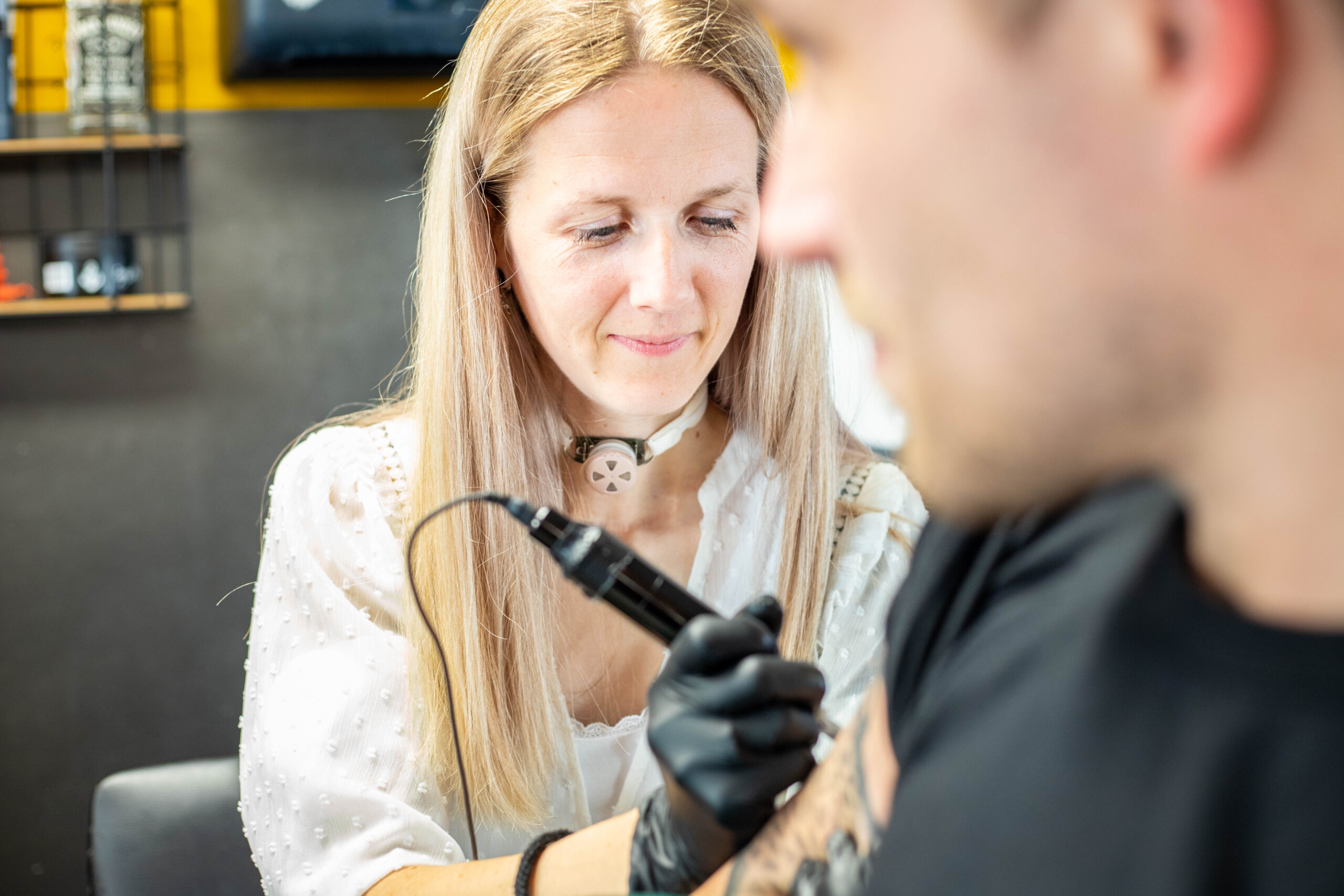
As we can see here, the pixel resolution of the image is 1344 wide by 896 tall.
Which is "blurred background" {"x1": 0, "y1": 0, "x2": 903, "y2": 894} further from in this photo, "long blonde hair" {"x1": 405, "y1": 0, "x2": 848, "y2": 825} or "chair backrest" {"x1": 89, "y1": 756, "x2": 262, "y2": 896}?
"long blonde hair" {"x1": 405, "y1": 0, "x2": 848, "y2": 825}

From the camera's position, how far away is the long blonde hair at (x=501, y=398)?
1.19 metres

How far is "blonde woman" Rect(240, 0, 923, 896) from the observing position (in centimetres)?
A: 115

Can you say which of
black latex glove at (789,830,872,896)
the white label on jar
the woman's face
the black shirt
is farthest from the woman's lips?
the white label on jar

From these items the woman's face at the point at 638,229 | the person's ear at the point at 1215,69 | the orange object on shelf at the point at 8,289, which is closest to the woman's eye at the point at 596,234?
the woman's face at the point at 638,229

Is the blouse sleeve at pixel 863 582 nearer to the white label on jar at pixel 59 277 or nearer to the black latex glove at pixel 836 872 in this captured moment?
the black latex glove at pixel 836 872

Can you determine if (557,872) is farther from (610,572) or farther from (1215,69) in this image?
(1215,69)

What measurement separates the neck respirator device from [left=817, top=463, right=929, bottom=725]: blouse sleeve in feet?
0.83

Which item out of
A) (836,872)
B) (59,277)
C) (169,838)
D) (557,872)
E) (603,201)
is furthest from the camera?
(59,277)

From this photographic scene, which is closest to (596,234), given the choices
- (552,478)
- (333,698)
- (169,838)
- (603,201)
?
(603,201)

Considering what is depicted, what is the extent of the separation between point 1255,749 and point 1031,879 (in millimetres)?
89

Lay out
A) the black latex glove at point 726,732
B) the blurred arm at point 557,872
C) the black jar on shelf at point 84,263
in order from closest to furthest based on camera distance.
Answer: the black latex glove at point 726,732, the blurred arm at point 557,872, the black jar on shelf at point 84,263

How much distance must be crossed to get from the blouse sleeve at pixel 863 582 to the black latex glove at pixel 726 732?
0.50 m

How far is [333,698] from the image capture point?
116cm

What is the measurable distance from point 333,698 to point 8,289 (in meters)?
2.16
